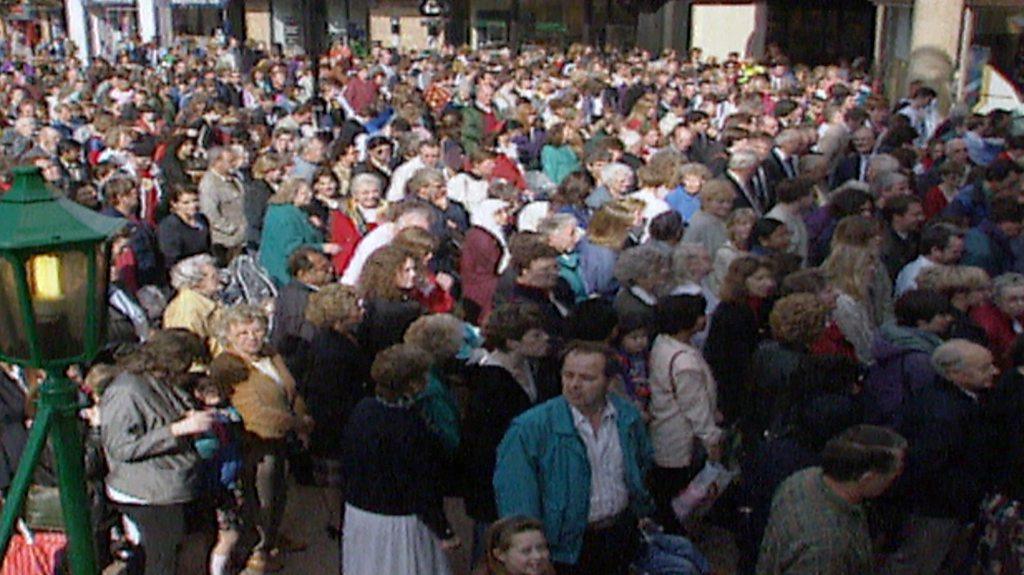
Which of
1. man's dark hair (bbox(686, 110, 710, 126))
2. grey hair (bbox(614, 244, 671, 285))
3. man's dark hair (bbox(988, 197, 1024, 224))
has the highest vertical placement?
man's dark hair (bbox(686, 110, 710, 126))

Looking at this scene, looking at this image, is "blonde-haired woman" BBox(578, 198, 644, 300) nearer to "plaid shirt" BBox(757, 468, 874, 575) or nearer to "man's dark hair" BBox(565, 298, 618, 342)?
"man's dark hair" BBox(565, 298, 618, 342)

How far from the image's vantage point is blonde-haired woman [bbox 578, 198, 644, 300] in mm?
6461

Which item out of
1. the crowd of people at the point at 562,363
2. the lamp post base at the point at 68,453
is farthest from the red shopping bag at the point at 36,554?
the lamp post base at the point at 68,453

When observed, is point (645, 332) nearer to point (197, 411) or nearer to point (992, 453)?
point (992, 453)

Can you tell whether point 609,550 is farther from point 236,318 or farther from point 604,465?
point 236,318

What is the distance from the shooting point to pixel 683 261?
232 inches

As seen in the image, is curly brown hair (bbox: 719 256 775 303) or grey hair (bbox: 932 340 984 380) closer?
grey hair (bbox: 932 340 984 380)

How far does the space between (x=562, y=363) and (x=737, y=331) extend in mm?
1345

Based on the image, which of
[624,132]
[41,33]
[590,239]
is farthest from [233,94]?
[41,33]

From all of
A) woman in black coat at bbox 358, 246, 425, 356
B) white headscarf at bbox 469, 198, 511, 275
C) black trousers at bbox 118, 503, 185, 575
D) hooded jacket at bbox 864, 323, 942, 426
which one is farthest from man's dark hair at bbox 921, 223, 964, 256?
black trousers at bbox 118, 503, 185, 575

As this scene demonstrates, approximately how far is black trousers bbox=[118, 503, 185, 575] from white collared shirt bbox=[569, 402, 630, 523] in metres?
1.74

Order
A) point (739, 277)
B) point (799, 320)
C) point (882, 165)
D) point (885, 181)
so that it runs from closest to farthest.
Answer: point (799, 320) → point (739, 277) → point (885, 181) → point (882, 165)

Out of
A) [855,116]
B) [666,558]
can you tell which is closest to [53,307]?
[666,558]

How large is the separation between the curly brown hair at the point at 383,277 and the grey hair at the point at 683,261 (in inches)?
54.3
